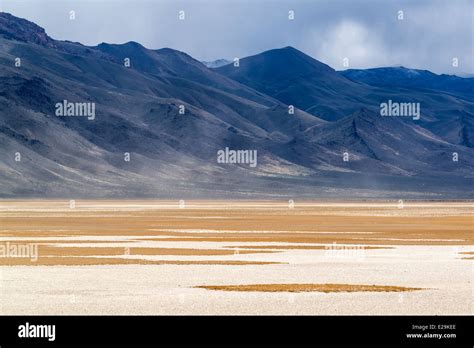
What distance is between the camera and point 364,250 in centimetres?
5141

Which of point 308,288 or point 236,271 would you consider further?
point 236,271

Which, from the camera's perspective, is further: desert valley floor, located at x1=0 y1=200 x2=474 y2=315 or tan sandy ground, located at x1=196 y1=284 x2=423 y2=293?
tan sandy ground, located at x1=196 y1=284 x2=423 y2=293

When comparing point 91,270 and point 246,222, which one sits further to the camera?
point 246,222

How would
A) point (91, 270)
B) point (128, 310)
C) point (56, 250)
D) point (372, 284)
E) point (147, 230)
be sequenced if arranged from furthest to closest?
point (147, 230) → point (56, 250) → point (91, 270) → point (372, 284) → point (128, 310)

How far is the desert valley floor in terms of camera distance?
2884cm

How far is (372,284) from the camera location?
34.4 meters

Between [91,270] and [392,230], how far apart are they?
3760cm

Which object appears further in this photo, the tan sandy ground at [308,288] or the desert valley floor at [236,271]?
the tan sandy ground at [308,288]

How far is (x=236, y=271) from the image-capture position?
38.9m

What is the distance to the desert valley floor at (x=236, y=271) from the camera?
1136 inches

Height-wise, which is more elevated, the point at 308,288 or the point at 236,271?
the point at 236,271
